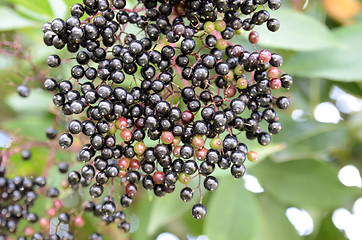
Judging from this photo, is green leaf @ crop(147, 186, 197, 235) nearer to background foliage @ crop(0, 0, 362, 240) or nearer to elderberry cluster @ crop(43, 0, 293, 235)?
background foliage @ crop(0, 0, 362, 240)

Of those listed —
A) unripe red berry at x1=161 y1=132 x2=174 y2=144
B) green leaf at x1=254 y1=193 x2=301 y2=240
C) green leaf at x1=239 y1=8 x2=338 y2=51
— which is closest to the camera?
unripe red berry at x1=161 y1=132 x2=174 y2=144

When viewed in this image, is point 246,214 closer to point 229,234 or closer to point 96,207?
point 229,234

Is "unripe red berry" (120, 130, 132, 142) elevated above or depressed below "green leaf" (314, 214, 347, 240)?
above

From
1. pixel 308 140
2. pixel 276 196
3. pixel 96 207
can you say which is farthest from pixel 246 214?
pixel 96 207

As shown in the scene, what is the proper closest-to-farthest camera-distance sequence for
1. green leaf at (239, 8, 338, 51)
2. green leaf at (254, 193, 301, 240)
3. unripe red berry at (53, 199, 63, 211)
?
1. green leaf at (239, 8, 338, 51)
2. unripe red berry at (53, 199, 63, 211)
3. green leaf at (254, 193, 301, 240)

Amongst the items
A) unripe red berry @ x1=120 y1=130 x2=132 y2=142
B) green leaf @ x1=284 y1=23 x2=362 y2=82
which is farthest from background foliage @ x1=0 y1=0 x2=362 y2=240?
unripe red berry @ x1=120 y1=130 x2=132 y2=142

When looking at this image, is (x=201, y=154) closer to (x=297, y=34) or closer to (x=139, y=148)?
(x=139, y=148)

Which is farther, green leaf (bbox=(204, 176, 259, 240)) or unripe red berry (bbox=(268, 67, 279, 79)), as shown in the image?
green leaf (bbox=(204, 176, 259, 240))
